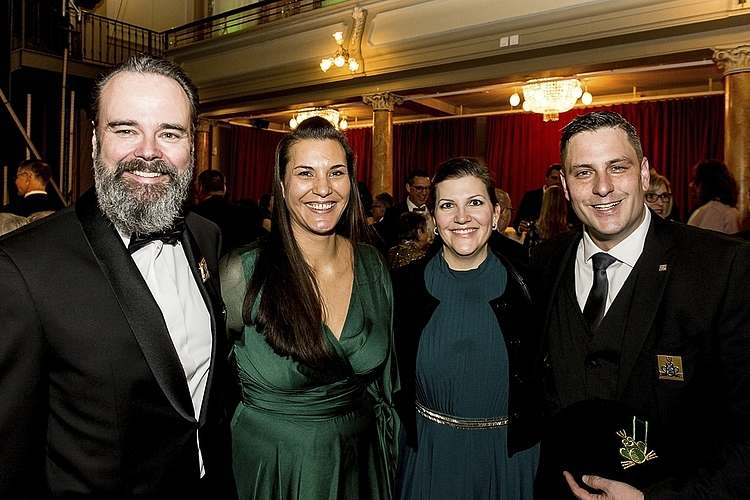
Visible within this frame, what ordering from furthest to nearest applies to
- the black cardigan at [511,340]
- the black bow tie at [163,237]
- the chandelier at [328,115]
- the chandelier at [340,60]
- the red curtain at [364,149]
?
the red curtain at [364,149], the chandelier at [328,115], the chandelier at [340,60], the black cardigan at [511,340], the black bow tie at [163,237]

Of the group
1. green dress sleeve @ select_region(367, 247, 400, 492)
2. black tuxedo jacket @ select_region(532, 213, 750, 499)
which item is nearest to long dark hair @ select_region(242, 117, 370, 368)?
green dress sleeve @ select_region(367, 247, 400, 492)

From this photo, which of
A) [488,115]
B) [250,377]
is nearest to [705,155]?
[488,115]

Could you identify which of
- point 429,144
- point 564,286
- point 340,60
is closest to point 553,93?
point 340,60

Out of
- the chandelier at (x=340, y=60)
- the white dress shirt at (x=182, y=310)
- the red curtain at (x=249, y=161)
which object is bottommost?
the white dress shirt at (x=182, y=310)

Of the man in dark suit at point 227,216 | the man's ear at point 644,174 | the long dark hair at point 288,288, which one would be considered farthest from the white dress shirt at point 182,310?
the man in dark suit at point 227,216

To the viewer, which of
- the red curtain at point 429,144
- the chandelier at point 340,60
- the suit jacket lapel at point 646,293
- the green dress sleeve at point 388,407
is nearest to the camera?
the suit jacket lapel at point 646,293

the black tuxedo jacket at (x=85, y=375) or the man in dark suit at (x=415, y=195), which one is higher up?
the man in dark suit at (x=415, y=195)

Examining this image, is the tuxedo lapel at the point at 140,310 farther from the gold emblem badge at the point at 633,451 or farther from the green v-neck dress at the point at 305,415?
the gold emblem badge at the point at 633,451

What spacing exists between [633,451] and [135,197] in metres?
1.38

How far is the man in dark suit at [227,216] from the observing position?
15.2 feet

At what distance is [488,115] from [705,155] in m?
3.93

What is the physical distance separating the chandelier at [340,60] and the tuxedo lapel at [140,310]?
7542 mm

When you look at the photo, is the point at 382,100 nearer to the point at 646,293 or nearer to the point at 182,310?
the point at 646,293

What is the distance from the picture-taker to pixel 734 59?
6117 mm
